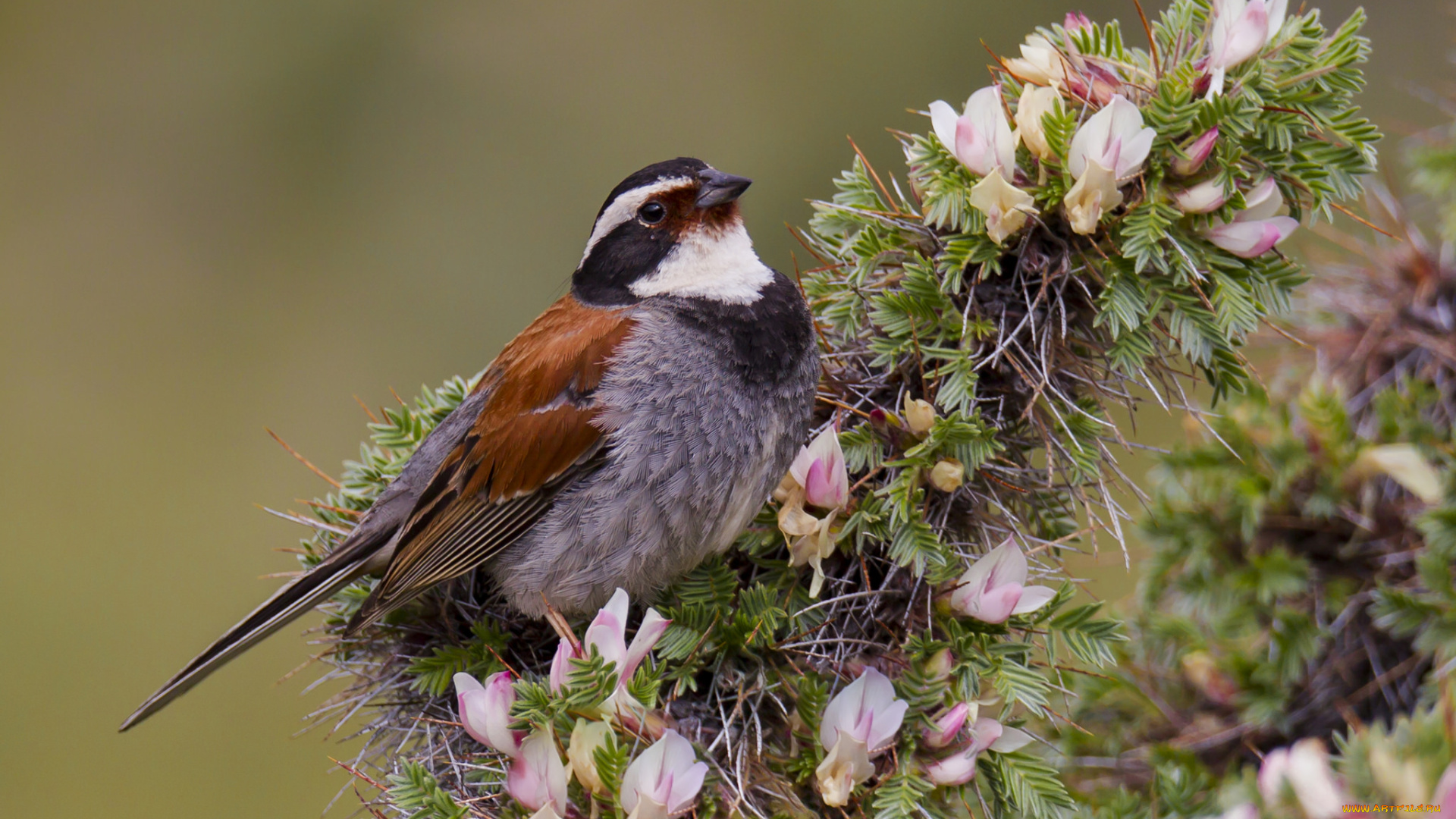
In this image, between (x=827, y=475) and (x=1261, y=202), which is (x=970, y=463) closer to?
(x=827, y=475)

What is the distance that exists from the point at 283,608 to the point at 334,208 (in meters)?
5.86

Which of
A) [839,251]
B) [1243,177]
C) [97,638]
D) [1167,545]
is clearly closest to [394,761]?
[839,251]

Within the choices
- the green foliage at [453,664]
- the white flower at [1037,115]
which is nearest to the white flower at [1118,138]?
the white flower at [1037,115]

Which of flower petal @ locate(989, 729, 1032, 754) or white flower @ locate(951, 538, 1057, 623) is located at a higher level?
white flower @ locate(951, 538, 1057, 623)

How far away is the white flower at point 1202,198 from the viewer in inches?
78.9

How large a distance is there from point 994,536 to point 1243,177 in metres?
0.82

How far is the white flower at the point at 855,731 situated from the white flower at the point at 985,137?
3.06 ft

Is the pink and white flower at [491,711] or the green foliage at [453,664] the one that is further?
the green foliage at [453,664]

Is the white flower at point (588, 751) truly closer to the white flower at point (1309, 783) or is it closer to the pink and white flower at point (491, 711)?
the pink and white flower at point (491, 711)

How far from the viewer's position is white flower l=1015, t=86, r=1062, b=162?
2104 mm

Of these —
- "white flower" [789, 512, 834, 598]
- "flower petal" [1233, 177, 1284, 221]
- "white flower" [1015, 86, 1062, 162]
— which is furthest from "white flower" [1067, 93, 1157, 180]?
"white flower" [789, 512, 834, 598]

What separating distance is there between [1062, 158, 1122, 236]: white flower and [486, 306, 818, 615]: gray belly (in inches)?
30.7

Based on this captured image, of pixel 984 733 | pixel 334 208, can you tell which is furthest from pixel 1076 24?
pixel 334 208

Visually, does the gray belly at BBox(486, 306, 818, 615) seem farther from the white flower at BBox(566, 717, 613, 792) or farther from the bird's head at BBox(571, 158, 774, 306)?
the white flower at BBox(566, 717, 613, 792)
